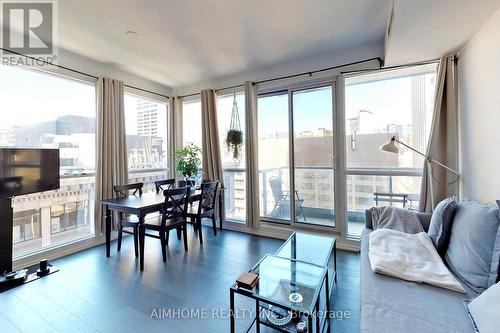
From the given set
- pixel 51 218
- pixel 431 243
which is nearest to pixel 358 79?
pixel 431 243

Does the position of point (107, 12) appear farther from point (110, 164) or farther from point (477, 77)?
point (477, 77)

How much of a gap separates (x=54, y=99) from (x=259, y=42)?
2.76 metres

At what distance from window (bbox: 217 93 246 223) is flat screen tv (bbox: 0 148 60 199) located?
2.29m

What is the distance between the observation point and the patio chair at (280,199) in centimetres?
353

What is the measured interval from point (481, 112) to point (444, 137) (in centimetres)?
55

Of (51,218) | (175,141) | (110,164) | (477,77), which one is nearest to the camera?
(477,77)

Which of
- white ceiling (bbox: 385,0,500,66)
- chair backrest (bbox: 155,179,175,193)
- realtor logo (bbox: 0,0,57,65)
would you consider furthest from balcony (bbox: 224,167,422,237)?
realtor logo (bbox: 0,0,57,65)

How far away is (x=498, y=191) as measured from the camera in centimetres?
176

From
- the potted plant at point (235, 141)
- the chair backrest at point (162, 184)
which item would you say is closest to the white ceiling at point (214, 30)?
the potted plant at point (235, 141)

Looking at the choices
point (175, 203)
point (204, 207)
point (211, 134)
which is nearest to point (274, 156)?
point (211, 134)

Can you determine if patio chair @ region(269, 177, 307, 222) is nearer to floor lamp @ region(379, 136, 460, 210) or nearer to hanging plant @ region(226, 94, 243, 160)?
hanging plant @ region(226, 94, 243, 160)

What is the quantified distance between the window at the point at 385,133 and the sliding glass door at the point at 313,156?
0.24 meters

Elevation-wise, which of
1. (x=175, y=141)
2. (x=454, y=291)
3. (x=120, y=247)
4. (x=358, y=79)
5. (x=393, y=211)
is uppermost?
(x=358, y=79)

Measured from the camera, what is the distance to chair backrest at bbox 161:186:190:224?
2752 millimetres
